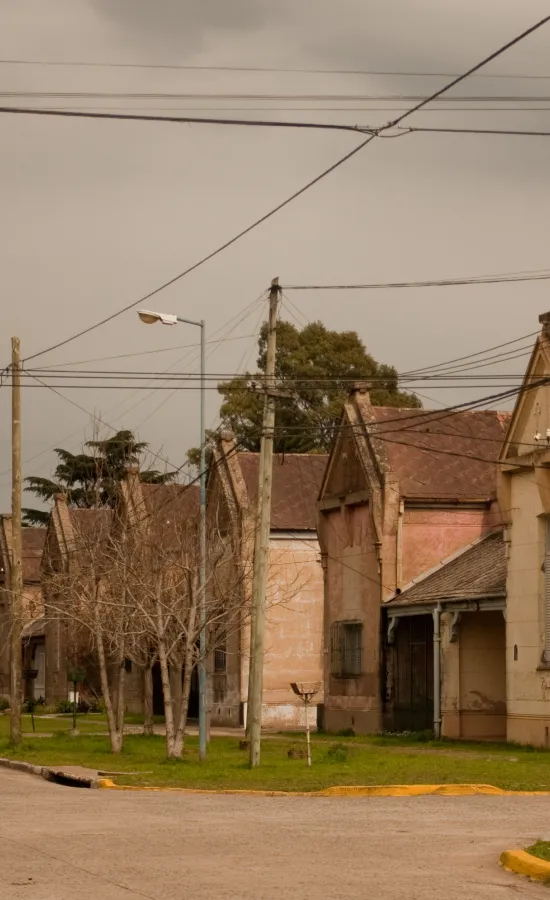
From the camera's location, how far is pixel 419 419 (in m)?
38.8

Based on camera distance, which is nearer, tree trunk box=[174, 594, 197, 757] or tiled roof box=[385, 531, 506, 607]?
tree trunk box=[174, 594, 197, 757]

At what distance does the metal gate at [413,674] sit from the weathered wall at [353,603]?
52 cm

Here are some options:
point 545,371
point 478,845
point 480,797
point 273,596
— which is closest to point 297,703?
point 273,596

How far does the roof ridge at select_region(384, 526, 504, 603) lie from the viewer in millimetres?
36750

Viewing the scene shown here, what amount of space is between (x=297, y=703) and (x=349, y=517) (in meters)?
7.50

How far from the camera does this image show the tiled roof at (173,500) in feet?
129

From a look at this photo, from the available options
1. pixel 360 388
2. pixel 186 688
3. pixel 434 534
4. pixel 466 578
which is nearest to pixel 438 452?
pixel 434 534

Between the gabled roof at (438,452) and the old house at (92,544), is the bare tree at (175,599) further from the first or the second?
the gabled roof at (438,452)

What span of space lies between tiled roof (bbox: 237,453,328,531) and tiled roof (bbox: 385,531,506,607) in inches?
300

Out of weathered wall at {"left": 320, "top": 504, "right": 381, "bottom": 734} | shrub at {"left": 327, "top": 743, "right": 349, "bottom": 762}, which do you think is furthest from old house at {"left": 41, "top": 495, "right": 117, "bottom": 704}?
shrub at {"left": 327, "top": 743, "right": 349, "bottom": 762}

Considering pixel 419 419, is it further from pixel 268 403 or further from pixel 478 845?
pixel 478 845

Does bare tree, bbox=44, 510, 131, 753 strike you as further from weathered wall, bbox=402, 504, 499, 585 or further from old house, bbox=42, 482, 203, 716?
weathered wall, bbox=402, 504, 499, 585

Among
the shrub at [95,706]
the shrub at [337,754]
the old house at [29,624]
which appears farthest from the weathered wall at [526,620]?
the old house at [29,624]

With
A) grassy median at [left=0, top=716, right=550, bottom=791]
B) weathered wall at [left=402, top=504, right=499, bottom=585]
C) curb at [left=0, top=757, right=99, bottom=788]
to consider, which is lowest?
curb at [left=0, top=757, right=99, bottom=788]
